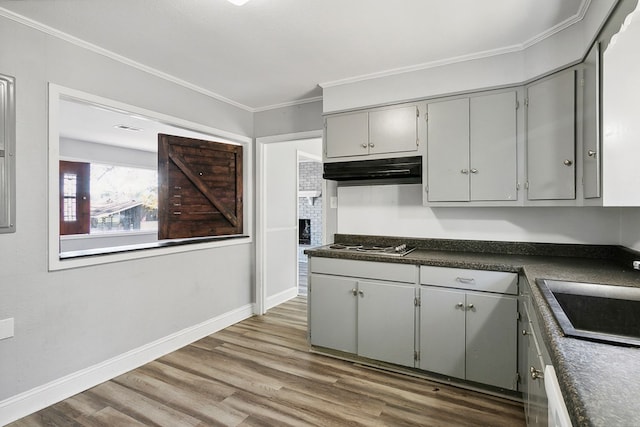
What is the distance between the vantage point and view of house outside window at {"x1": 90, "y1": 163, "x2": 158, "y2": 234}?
6.35 m

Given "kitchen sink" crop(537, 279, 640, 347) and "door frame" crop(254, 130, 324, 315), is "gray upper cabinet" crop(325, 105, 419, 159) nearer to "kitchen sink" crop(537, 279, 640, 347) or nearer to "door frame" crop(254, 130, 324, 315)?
"door frame" crop(254, 130, 324, 315)

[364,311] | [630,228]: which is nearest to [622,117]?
[630,228]

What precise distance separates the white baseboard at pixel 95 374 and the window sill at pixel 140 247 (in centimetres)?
80

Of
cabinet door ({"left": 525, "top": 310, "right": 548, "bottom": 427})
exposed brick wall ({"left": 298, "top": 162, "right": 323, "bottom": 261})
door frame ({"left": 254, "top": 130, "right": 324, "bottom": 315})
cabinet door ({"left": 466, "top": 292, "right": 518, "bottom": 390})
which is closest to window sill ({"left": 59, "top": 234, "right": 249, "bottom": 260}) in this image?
door frame ({"left": 254, "top": 130, "right": 324, "bottom": 315})

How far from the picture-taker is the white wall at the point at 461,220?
2.40 metres

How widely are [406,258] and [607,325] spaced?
1.18m

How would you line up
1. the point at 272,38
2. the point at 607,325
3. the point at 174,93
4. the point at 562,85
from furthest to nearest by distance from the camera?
the point at 174,93 < the point at 272,38 < the point at 562,85 < the point at 607,325

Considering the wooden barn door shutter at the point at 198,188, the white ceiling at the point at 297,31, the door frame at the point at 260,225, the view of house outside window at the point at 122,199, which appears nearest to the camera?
the white ceiling at the point at 297,31

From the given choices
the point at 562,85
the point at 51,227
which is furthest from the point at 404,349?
the point at 51,227

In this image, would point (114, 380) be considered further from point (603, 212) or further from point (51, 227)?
point (603, 212)

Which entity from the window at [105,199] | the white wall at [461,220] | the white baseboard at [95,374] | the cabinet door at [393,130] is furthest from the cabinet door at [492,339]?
→ the window at [105,199]

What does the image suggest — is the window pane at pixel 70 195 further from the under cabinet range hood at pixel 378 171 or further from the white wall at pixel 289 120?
the under cabinet range hood at pixel 378 171

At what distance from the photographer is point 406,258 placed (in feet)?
8.07

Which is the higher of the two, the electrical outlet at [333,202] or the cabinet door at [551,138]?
the cabinet door at [551,138]
